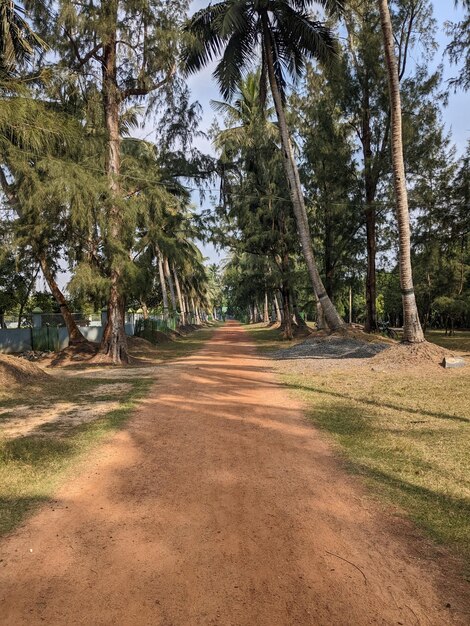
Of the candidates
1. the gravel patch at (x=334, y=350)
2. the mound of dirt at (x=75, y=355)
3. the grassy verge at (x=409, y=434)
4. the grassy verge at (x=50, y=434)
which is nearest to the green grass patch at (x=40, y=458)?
the grassy verge at (x=50, y=434)

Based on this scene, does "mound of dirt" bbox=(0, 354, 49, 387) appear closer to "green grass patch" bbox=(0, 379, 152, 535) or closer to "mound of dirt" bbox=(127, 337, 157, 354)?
"green grass patch" bbox=(0, 379, 152, 535)

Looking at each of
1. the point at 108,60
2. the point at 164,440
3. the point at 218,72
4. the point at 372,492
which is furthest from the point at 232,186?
the point at 372,492

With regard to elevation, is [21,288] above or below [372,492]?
above

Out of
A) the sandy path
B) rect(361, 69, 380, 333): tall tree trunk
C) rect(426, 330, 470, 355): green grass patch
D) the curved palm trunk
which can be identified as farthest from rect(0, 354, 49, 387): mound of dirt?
rect(361, 69, 380, 333): tall tree trunk

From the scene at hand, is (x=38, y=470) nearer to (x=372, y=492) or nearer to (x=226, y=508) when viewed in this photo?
(x=226, y=508)

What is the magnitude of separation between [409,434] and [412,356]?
20.5 feet

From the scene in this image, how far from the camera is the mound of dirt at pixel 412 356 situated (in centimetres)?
1200

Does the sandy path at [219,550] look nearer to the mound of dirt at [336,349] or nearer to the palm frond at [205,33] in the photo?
the mound of dirt at [336,349]

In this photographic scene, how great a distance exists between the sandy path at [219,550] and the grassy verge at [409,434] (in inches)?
13.8

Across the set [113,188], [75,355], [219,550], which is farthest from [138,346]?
[219,550]

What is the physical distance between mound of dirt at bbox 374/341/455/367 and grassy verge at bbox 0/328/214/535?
6462 millimetres

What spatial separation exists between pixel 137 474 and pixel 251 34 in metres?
18.2

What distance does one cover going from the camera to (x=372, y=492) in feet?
14.7

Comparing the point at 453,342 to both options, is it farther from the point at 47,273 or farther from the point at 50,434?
the point at 50,434
